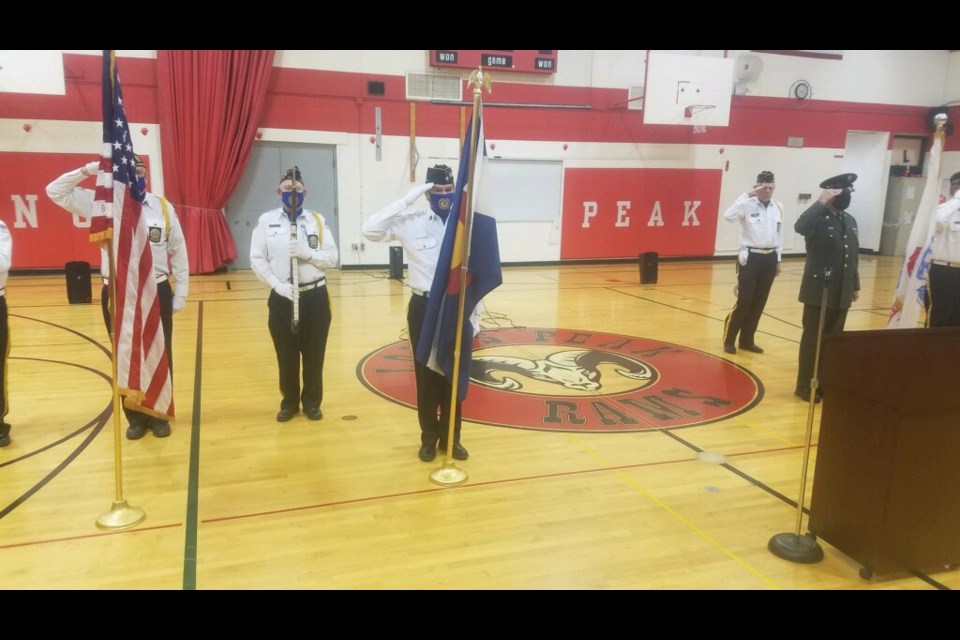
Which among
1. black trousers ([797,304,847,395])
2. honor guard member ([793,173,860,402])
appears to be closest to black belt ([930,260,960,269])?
honor guard member ([793,173,860,402])

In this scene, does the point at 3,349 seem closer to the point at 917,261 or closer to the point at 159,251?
the point at 159,251

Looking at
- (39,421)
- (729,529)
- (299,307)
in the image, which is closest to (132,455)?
(39,421)

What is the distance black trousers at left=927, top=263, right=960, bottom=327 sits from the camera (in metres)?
5.27

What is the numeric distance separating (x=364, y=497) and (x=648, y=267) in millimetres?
9592

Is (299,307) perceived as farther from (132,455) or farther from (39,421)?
(39,421)

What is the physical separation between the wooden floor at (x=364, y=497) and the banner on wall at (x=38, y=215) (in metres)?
6.06

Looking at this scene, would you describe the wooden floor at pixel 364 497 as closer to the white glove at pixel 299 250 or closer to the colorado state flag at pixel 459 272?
the colorado state flag at pixel 459 272

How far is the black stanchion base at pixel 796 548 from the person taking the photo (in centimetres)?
321

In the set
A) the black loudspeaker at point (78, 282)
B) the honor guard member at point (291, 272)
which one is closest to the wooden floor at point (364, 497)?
the honor guard member at point (291, 272)

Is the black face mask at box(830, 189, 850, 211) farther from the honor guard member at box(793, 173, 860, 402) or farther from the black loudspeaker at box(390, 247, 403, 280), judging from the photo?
the black loudspeaker at box(390, 247, 403, 280)

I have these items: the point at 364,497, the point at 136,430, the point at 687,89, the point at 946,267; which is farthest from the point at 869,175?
the point at 136,430

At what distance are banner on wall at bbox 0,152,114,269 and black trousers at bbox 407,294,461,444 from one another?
9992 mm

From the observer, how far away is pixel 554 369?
652cm

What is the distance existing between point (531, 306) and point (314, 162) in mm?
5938
